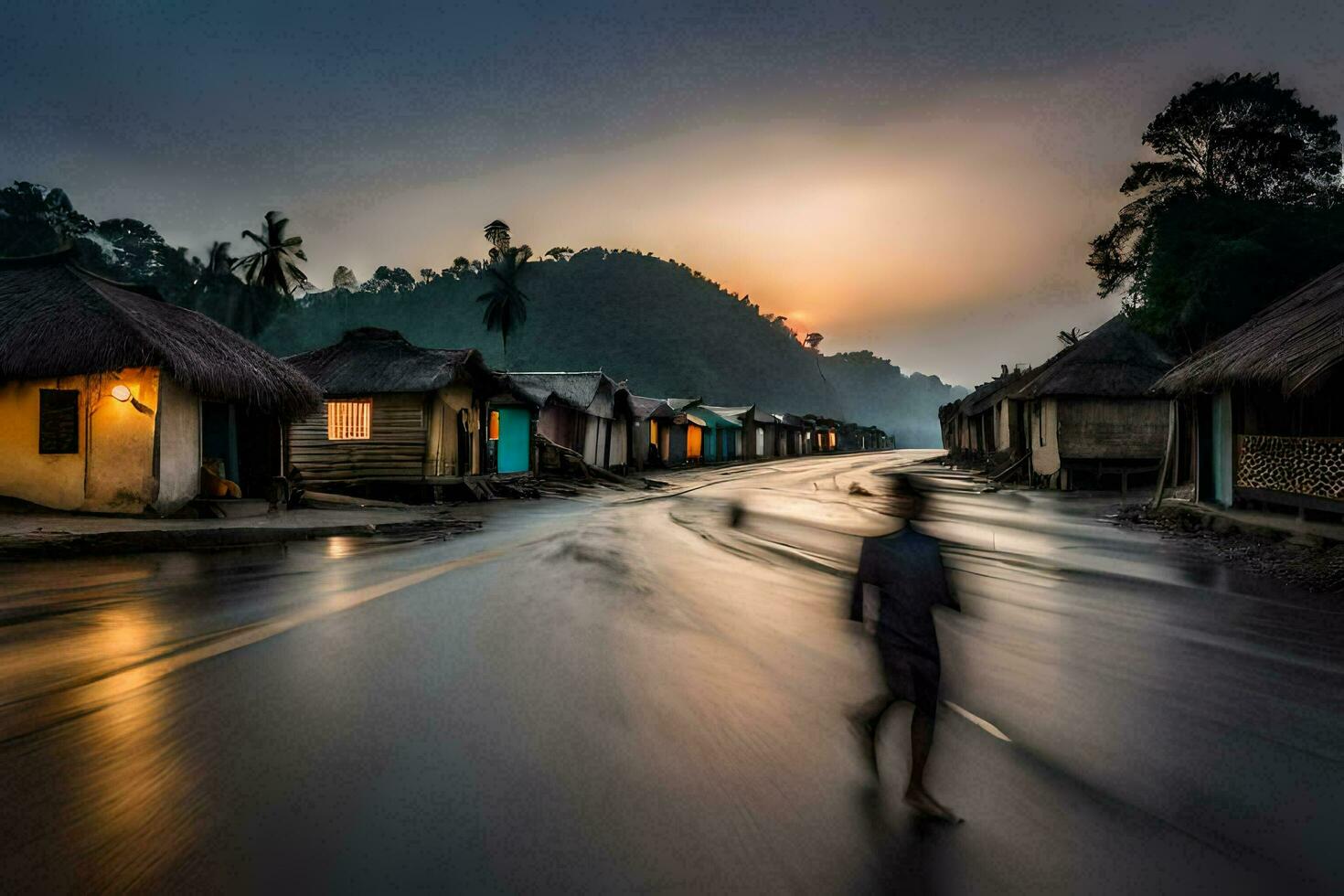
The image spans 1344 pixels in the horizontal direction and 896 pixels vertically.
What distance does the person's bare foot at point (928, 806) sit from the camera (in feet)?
11.1

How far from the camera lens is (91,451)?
14602 mm

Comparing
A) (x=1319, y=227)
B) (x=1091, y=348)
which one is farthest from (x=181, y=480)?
(x=1319, y=227)

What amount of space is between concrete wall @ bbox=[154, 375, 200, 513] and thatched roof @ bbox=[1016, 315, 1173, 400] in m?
23.7

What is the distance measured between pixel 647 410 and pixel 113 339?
105 ft

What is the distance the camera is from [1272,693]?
5.26 meters

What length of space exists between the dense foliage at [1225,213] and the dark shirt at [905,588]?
2132 centimetres

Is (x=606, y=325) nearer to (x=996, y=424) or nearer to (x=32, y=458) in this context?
(x=996, y=424)

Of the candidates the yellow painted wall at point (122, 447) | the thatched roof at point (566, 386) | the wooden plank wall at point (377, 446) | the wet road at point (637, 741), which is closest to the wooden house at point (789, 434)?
the thatched roof at point (566, 386)

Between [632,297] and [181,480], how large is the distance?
103 m

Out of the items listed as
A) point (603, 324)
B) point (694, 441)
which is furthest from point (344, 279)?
point (694, 441)

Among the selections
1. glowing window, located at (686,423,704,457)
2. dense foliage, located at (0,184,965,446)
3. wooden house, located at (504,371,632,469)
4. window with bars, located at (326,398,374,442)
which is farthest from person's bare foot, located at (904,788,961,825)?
dense foliage, located at (0,184,965,446)

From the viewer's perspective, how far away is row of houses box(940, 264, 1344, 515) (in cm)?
1160

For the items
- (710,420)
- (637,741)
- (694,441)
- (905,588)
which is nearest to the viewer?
(905,588)

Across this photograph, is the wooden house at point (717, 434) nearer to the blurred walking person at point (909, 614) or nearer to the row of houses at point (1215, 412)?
the row of houses at point (1215, 412)
